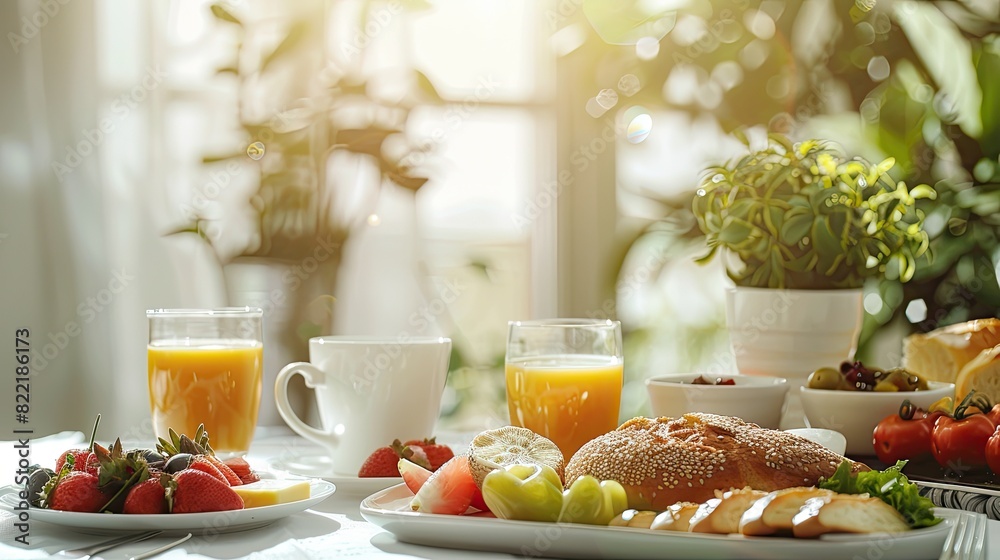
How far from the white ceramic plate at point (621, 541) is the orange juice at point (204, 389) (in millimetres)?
413

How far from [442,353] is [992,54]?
1.53 meters

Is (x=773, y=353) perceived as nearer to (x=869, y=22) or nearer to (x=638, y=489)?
(x=638, y=489)

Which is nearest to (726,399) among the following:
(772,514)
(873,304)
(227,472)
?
(772,514)

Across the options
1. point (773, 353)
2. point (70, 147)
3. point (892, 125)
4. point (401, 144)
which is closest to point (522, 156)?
point (401, 144)

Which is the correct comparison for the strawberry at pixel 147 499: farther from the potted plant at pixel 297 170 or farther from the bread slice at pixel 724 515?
the potted plant at pixel 297 170

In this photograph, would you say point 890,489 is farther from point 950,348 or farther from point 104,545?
point 950,348

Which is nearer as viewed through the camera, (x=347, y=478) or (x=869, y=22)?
(x=347, y=478)

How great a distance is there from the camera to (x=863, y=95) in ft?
8.02

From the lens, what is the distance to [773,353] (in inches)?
54.1

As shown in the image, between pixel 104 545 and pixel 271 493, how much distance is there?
13 cm

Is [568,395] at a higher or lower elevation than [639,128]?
lower

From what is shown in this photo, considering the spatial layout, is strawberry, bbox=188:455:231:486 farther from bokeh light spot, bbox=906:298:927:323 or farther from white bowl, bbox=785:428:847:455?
bokeh light spot, bbox=906:298:927:323

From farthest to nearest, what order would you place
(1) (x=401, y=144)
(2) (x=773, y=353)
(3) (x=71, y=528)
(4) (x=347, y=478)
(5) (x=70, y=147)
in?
(1) (x=401, y=144), (5) (x=70, y=147), (2) (x=773, y=353), (4) (x=347, y=478), (3) (x=71, y=528)

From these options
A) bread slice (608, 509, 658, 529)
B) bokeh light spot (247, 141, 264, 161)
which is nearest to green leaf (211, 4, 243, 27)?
bokeh light spot (247, 141, 264, 161)
